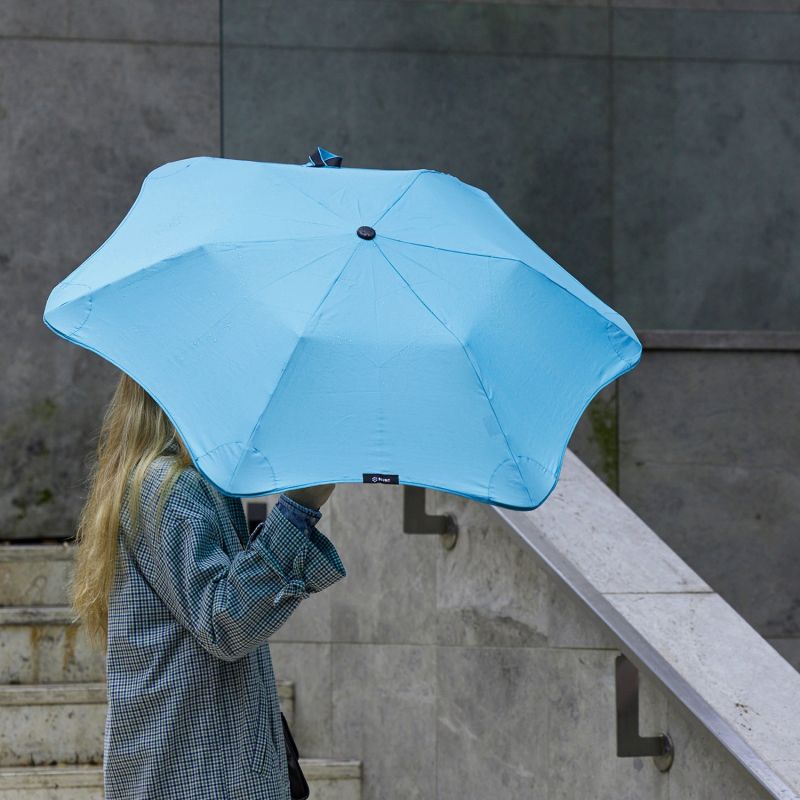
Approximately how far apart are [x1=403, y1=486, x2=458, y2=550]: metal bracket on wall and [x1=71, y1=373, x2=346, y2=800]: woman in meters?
1.64

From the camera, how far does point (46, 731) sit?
4270mm

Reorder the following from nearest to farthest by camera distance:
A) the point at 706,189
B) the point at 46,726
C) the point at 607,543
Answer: the point at 607,543 → the point at 46,726 → the point at 706,189

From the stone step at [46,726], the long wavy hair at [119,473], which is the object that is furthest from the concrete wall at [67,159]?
the long wavy hair at [119,473]

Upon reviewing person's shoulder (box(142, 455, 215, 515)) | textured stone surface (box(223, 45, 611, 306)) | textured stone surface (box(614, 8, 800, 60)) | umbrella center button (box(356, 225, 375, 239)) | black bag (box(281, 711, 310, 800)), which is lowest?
black bag (box(281, 711, 310, 800))

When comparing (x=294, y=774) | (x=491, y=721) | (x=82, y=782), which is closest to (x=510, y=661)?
(x=491, y=721)

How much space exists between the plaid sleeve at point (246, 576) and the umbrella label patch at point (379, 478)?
0.71 ft

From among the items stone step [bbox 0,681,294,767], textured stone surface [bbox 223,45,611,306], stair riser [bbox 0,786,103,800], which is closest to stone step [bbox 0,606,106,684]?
stone step [bbox 0,681,294,767]

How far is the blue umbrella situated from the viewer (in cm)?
186

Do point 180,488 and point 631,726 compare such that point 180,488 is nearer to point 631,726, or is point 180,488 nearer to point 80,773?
point 631,726

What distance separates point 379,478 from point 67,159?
5097 millimetres

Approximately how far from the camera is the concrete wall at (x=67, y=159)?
6.43 metres

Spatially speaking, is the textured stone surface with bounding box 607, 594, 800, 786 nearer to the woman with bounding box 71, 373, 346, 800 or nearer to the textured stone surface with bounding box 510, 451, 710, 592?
the textured stone surface with bounding box 510, 451, 710, 592

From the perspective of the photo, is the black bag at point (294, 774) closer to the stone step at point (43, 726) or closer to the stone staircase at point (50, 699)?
the stone staircase at point (50, 699)

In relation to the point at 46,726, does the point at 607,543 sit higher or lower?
higher
